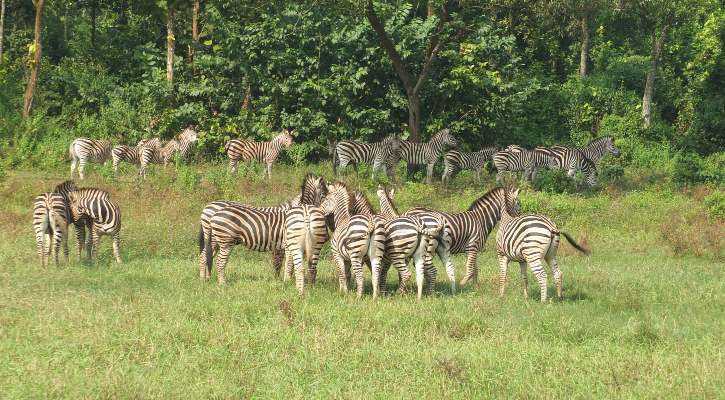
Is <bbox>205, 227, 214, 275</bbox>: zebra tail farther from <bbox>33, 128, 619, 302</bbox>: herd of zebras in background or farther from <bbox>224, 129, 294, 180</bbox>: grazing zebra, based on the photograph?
<bbox>224, 129, 294, 180</bbox>: grazing zebra

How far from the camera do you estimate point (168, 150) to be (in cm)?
2691

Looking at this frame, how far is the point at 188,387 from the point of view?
8.56 m

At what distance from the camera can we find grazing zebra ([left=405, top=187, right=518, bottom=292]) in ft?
45.3

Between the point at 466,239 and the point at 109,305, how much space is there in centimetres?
572

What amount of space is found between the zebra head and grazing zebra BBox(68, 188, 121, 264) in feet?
11.3

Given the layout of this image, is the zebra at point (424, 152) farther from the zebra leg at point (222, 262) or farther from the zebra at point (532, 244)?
the zebra at point (532, 244)

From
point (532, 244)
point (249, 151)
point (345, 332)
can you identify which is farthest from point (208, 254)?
point (249, 151)

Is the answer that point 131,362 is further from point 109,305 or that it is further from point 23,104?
point 23,104

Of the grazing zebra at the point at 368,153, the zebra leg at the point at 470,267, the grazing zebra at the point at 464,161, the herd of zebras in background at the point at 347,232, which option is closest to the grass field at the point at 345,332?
the zebra leg at the point at 470,267

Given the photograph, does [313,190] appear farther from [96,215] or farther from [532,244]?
[532,244]

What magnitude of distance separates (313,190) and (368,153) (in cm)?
1065

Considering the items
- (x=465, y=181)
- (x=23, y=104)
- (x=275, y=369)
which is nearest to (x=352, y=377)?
(x=275, y=369)

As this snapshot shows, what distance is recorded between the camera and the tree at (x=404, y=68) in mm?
25516

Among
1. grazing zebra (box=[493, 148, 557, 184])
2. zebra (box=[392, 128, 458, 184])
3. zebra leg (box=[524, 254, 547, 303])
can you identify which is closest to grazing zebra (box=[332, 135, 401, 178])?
zebra (box=[392, 128, 458, 184])
